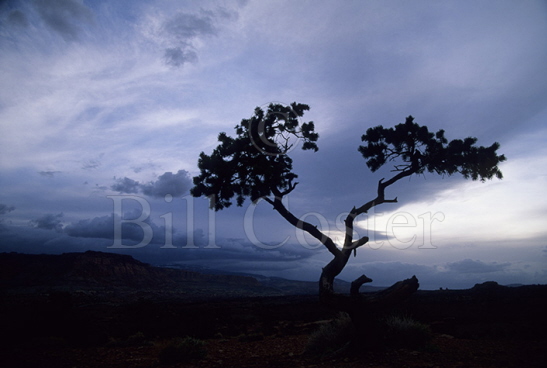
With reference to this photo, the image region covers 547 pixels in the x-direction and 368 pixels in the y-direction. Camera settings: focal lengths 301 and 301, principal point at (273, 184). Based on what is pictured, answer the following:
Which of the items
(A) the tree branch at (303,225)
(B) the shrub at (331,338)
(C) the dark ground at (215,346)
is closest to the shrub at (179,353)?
(C) the dark ground at (215,346)

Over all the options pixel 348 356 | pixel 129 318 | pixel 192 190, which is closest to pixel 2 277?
pixel 129 318

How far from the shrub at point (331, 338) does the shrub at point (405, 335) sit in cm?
124

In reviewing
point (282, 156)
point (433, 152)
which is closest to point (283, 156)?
point (282, 156)

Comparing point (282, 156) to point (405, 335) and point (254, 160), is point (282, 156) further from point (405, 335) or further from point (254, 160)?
point (405, 335)

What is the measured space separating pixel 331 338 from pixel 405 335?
243 cm

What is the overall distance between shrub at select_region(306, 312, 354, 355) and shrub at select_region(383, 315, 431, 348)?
4.08 feet

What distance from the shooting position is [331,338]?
32.4 feet

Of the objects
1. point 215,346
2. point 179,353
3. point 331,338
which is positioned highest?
point 331,338

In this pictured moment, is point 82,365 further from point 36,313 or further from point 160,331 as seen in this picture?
point 36,313

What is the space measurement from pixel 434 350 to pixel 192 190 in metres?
11.2

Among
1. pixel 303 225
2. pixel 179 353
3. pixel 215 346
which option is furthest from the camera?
pixel 215 346

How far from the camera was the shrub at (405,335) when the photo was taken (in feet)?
31.9

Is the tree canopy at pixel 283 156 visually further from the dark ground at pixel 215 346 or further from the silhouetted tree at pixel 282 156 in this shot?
the dark ground at pixel 215 346

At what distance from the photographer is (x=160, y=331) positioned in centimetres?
1664
